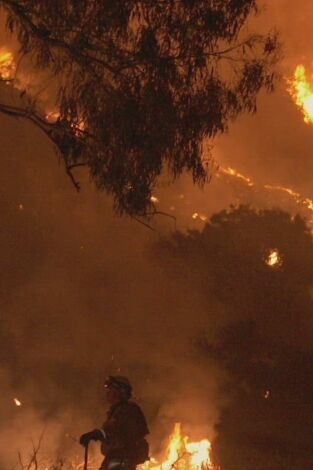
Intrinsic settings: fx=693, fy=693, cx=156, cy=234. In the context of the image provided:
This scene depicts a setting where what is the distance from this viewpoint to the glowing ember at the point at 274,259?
74.4 feet

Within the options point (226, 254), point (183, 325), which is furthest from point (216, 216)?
point (183, 325)

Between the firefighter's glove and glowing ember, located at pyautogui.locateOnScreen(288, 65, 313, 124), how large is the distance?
21.5m

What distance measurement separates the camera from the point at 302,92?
28844 millimetres

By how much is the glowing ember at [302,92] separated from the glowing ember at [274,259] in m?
6.50

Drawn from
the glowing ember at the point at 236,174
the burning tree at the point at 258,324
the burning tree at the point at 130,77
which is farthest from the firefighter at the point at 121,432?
the glowing ember at the point at 236,174

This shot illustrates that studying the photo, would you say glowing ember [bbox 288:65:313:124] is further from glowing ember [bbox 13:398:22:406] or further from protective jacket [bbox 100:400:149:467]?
protective jacket [bbox 100:400:149:467]

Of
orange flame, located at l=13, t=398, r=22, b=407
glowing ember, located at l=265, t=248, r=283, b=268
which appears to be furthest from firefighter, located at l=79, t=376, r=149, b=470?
glowing ember, located at l=265, t=248, r=283, b=268

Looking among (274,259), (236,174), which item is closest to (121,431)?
(274,259)

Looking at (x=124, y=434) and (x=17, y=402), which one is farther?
(x=17, y=402)

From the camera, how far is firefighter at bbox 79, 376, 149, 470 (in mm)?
5273

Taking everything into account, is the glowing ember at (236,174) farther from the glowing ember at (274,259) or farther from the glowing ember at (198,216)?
the glowing ember at (274,259)

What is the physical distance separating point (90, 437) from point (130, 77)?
3006 mm

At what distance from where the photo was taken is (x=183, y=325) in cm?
2261

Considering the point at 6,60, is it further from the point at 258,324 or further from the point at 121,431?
the point at 258,324
